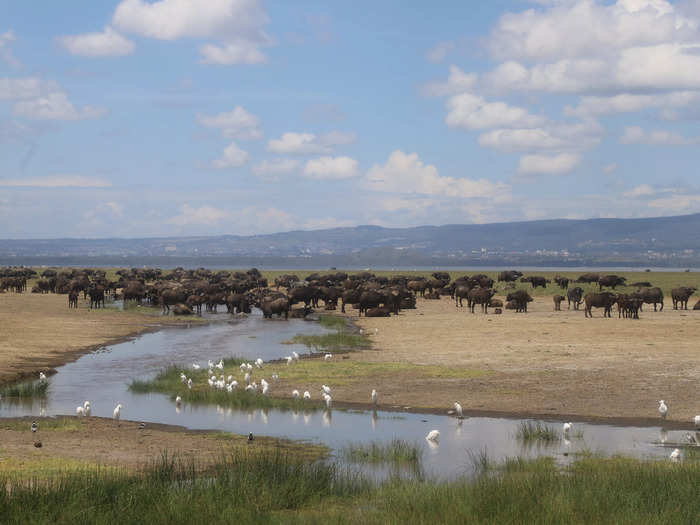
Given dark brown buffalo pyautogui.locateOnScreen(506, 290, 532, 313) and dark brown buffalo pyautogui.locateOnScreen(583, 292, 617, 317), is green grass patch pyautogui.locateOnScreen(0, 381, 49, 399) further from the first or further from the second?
dark brown buffalo pyautogui.locateOnScreen(506, 290, 532, 313)

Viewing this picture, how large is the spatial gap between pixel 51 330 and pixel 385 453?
26.1m

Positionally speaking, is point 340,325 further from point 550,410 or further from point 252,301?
point 550,410

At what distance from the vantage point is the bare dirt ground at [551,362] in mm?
19703

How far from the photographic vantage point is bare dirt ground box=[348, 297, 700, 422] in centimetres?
1970

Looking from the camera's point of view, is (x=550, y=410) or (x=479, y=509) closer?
(x=479, y=509)

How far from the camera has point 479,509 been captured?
1017 centimetres

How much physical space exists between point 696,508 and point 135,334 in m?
32.1

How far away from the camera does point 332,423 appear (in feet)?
60.2

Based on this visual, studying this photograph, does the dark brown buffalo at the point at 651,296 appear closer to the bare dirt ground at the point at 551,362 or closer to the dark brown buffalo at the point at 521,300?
the bare dirt ground at the point at 551,362

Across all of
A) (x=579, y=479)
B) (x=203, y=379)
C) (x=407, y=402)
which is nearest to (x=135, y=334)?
(x=203, y=379)

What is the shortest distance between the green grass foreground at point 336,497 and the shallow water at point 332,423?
2.20 metres

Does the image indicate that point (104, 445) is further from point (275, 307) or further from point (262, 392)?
point (275, 307)

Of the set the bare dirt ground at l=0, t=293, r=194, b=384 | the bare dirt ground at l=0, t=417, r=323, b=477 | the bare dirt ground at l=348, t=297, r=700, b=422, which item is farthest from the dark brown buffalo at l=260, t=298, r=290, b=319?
the bare dirt ground at l=0, t=417, r=323, b=477

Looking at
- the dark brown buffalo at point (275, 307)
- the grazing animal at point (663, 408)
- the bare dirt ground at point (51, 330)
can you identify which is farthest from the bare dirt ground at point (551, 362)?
the bare dirt ground at point (51, 330)
